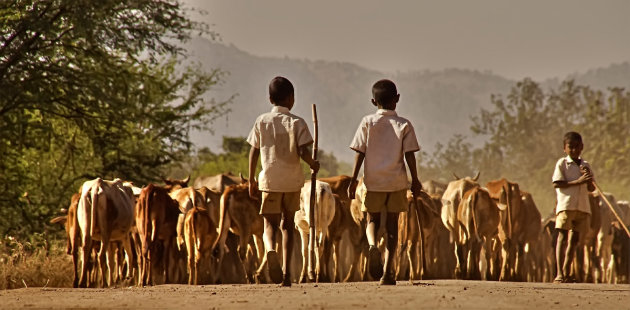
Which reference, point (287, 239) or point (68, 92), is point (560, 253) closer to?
point (287, 239)

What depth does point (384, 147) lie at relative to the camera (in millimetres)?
12016

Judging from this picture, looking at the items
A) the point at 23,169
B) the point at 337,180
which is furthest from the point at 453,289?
the point at 23,169

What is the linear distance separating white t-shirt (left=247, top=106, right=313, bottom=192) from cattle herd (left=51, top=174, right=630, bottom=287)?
5.62ft

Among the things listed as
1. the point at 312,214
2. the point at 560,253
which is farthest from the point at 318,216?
the point at 312,214

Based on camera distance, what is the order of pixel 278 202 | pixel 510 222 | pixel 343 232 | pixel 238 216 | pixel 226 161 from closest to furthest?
pixel 278 202
pixel 238 216
pixel 510 222
pixel 343 232
pixel 226 161

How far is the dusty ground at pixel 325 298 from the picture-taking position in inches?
360

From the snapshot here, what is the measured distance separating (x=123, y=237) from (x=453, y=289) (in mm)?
6793

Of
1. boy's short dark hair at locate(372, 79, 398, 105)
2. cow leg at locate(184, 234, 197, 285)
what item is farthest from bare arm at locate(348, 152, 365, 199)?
cow leg at locate(184, 234, 197, 285)

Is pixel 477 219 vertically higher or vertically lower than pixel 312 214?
higher

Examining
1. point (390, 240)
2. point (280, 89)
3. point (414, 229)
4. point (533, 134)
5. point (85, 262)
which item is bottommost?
point (85, 262)

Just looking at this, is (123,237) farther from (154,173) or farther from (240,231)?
(154,173)

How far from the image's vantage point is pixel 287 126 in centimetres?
1168

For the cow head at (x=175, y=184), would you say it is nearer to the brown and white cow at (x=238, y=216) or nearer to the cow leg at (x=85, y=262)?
the brown and white cow at (x=238, y=216)

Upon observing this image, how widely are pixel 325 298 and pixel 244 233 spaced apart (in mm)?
9232
